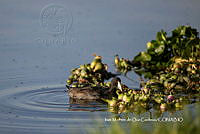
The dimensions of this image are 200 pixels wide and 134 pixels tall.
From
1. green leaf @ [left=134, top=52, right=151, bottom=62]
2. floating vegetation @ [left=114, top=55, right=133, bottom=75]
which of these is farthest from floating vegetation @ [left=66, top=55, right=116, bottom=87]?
green leaf @ [left=134, top=52, right=151, bottom=62]

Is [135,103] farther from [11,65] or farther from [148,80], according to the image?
[11,65]

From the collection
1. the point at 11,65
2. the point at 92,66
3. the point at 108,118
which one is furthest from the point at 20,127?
the point at 11,65

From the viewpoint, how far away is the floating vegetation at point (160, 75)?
22.6ft

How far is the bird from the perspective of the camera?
7297 millimetres

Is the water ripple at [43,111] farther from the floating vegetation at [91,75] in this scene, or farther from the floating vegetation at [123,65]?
the floating vegetation at [123,65]

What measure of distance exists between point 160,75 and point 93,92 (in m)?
1.18

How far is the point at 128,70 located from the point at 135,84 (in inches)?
19.0

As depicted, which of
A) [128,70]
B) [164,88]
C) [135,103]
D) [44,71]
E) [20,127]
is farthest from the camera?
[44,71]

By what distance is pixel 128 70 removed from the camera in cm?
842

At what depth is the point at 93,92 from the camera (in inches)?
A: 288

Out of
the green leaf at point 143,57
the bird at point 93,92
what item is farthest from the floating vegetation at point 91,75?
the green leaf at point 143,57

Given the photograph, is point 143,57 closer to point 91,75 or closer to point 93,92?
point 91,75

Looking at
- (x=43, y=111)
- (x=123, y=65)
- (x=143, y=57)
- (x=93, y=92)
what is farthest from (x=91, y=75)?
(x=43, y=111)

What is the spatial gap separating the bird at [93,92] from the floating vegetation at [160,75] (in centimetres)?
9
